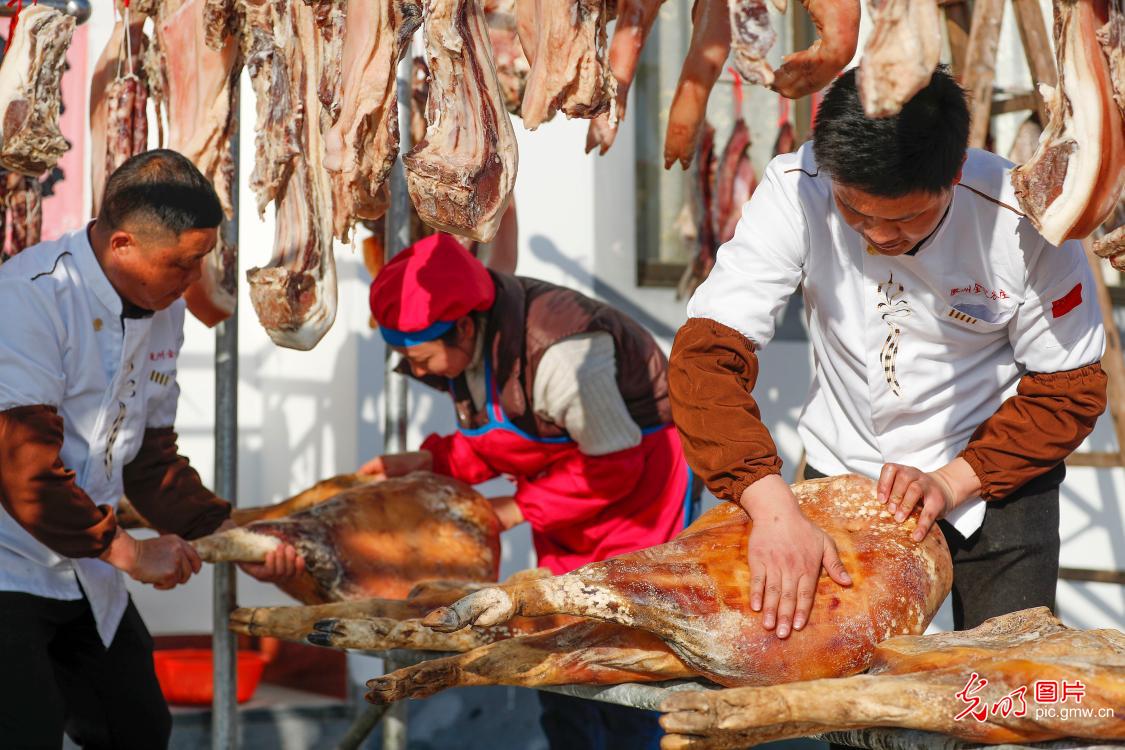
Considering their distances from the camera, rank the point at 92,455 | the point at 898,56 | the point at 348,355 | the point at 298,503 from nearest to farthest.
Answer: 1. the point at 898,56
2. the point at 92,455
3. the point at 298,503
4. the point at 348,355

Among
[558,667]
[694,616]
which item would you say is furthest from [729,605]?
[558,667]

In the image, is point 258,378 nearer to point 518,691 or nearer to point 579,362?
point 518,691

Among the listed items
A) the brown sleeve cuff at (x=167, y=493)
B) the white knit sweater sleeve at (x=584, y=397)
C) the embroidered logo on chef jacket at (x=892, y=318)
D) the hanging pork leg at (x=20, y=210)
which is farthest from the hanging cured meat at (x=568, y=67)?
the hanging pork leg at (x=20, y=210)

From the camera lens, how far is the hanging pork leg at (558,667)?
6.15 feet

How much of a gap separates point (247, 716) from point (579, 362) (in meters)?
2.17

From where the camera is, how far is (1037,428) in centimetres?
213

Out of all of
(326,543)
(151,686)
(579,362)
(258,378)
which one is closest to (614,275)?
(258,378)

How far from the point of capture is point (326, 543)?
10.1ft

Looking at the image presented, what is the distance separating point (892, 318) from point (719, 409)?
40 cm

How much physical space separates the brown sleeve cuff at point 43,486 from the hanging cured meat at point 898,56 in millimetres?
1866

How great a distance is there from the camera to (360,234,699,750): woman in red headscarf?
3.14 m

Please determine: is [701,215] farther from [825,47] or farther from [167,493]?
[825,47]

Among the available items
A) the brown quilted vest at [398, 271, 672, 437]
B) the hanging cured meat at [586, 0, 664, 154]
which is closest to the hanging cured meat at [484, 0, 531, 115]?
the brown quilted vest at [398, 271, 672, 437]

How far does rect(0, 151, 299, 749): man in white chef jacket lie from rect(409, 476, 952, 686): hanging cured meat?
1.22 meters
